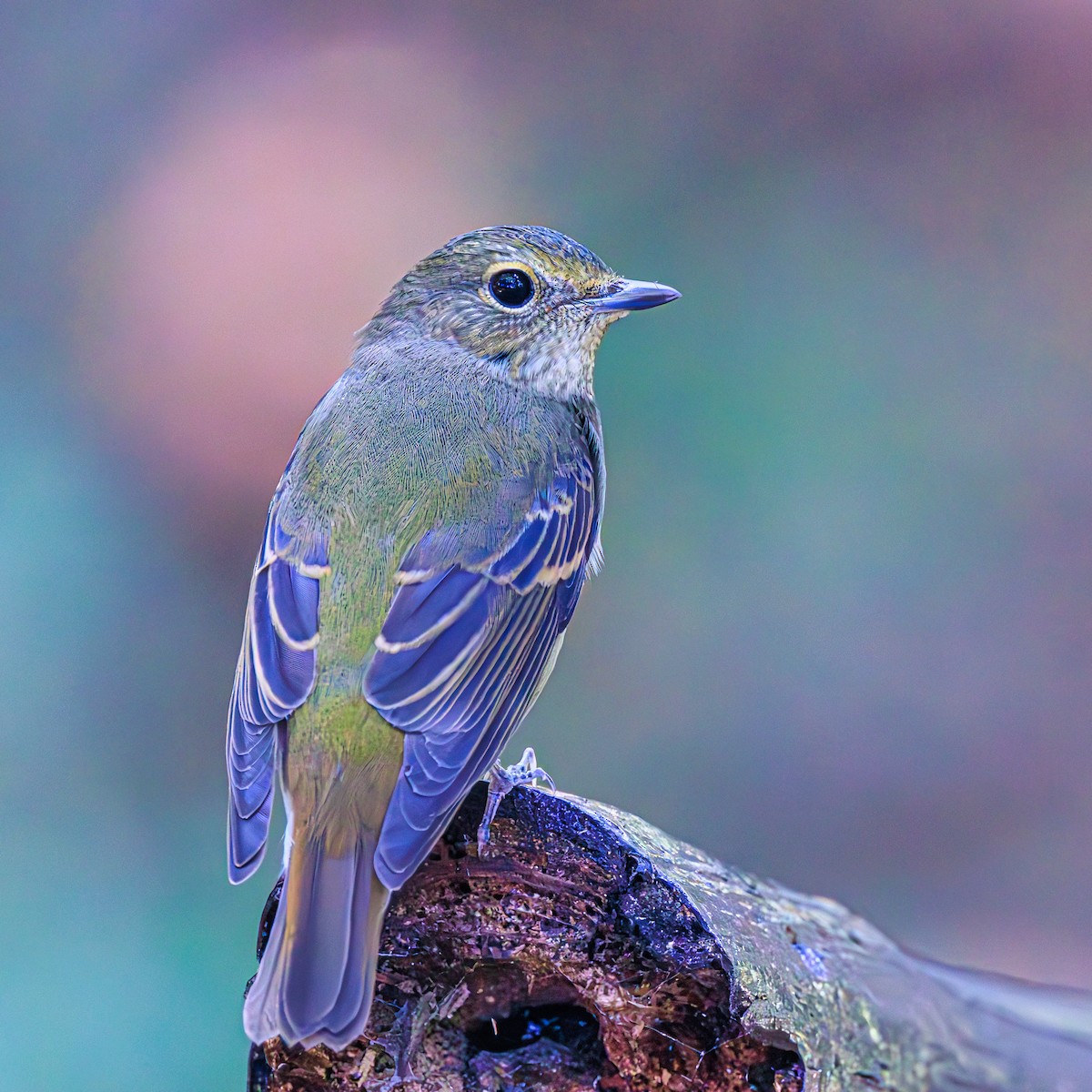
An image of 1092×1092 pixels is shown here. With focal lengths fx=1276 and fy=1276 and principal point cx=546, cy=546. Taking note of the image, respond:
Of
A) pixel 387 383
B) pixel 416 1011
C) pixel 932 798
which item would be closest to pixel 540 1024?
pixel 416 1011

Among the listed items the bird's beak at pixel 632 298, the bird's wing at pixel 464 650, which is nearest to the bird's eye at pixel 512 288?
the bird's beak at pixel 632 298

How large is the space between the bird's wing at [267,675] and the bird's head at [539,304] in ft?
2.60

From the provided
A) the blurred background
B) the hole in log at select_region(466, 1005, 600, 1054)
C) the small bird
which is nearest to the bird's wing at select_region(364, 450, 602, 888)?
the small bird

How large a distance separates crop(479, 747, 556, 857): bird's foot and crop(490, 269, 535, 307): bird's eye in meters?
1.17

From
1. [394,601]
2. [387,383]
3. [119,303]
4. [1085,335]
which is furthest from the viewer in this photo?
[1085,335]

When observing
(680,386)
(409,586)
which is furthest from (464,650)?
(680,386)

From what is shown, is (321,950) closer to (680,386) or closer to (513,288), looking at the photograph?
(513,288)

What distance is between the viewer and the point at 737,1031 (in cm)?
191

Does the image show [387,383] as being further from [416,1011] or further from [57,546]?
[57,546]

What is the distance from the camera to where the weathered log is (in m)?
1.91

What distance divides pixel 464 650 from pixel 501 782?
0.29 meters

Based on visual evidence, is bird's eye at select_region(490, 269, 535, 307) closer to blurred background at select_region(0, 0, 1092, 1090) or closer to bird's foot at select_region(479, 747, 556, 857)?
bird's foot at select_region(479, 747, 556, 857)

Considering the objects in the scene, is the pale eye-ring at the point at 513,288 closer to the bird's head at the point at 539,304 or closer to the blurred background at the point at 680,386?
the bird's head at the point at 539,304

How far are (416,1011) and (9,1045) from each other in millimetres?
2291
